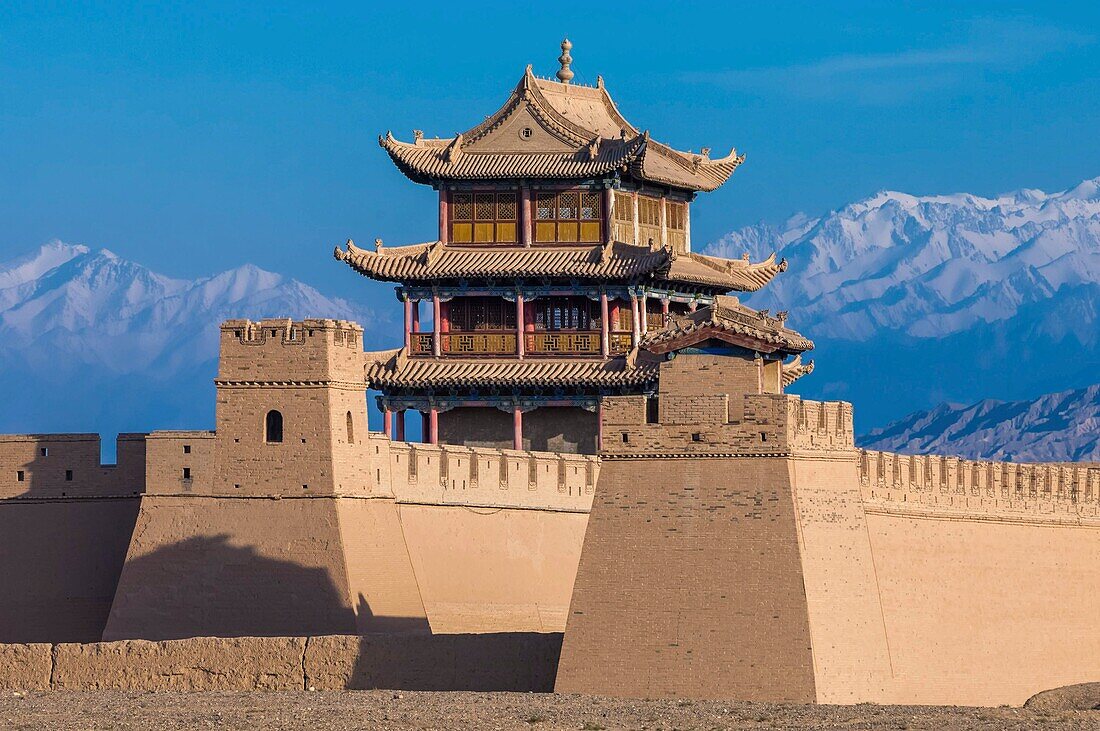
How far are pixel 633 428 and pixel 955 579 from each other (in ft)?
41.8

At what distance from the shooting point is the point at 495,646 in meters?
44.4

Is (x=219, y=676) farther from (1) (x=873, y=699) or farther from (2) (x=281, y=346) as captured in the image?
(1) (x=873, y=699)

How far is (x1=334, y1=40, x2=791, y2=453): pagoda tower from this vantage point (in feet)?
220

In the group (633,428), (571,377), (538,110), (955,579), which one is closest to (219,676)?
(633,428)

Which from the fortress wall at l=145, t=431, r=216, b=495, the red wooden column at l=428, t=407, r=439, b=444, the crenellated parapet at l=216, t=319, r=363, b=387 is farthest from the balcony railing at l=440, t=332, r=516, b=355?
the fortress wall at l=145, t=431, r=216, b=495

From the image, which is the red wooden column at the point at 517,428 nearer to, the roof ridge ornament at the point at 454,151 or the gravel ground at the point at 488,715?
the roof ridge ornament at the point at 454,151

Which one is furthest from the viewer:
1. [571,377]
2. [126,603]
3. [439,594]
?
[571,377]

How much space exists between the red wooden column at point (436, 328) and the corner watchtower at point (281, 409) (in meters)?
17.5

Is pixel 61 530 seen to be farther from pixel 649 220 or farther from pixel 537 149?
pixel 649 220

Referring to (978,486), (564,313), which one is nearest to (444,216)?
(564,313)

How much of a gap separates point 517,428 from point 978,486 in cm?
1465

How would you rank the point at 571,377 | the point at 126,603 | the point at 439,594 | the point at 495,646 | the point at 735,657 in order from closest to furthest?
the point at 735,657 < the point at 495,646 < the point at 126,603 < the point at 439,594 < the point at 571,377

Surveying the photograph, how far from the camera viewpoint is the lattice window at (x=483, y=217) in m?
68.6

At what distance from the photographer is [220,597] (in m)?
49.9
